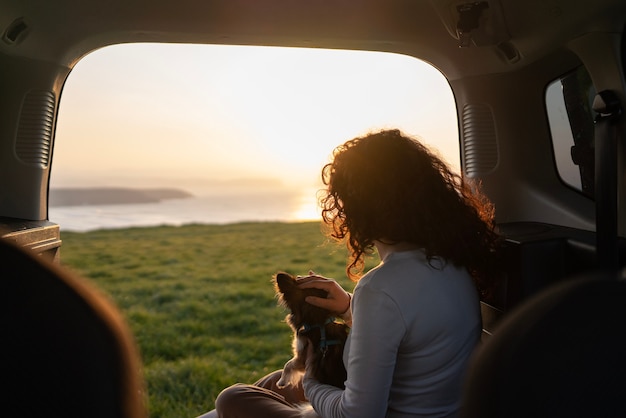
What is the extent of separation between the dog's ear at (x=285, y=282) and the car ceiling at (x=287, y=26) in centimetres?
145

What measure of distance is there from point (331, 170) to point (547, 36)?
1521 mm

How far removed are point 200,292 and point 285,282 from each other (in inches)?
197

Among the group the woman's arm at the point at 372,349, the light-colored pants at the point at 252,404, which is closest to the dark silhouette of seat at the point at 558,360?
the woman's arm at the point at 372,349

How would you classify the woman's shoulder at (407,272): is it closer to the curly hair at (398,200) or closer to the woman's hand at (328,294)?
the curly hair at (398,200)

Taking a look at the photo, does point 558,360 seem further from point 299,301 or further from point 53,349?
point 299,301

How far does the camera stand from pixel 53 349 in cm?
74

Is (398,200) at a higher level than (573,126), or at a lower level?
lower

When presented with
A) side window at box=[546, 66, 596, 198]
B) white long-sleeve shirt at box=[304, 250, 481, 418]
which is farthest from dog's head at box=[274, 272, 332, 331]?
side window at box=[546, 66, 596, 198]

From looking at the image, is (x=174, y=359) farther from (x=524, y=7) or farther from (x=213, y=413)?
(x=524, y=7)

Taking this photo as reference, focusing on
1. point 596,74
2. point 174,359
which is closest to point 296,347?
point 596,74

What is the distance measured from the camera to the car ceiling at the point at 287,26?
286 cm

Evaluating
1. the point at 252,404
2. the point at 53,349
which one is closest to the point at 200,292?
the point at 252,404

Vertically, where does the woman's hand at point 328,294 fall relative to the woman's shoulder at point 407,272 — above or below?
below

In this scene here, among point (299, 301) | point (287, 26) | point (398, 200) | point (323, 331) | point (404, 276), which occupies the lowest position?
point (323, 331)
